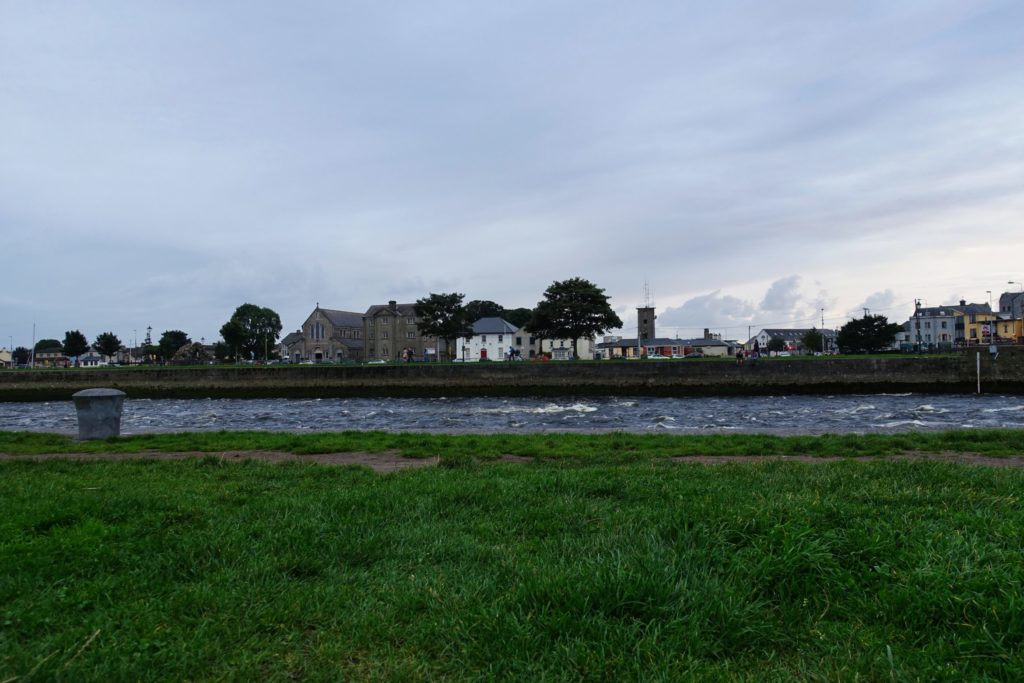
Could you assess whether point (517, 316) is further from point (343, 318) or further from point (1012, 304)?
point (1012, 304)

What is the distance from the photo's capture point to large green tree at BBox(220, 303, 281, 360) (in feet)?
414

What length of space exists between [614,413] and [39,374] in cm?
5612

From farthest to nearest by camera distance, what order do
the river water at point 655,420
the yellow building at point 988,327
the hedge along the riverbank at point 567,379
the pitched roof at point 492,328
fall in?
the pitched roof at point 492,328 < the yellow building at point 988,327 < the hedge along the riverbank at point 567,379 < the river water at point 655,420

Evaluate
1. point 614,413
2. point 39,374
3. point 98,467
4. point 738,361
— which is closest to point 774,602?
point 98,467

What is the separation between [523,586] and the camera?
3582 millimetres

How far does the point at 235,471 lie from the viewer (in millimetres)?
8648

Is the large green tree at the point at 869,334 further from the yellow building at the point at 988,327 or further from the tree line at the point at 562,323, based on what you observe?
the yellow building at the point at 988,327

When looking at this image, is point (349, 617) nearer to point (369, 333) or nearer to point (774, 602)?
point (774, 602)

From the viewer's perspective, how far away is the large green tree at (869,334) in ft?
294

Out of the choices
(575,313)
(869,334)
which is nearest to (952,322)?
(869,334)

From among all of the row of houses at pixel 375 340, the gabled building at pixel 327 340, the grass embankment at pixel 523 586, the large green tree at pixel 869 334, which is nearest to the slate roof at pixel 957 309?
the large green tree at pixel 869 334

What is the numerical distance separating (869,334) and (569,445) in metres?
92.8

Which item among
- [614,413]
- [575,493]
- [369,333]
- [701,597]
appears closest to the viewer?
[701,597]

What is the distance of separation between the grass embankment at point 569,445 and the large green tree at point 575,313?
69919 mm
